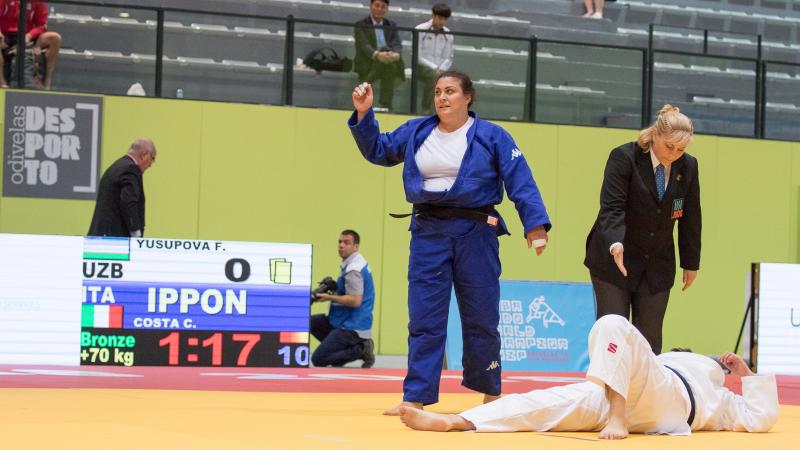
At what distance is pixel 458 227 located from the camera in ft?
19.0

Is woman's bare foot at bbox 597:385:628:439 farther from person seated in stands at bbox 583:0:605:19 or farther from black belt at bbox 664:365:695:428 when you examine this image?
person seated in stands at bbox 583:0:605:19

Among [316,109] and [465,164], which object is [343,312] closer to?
[316,109]

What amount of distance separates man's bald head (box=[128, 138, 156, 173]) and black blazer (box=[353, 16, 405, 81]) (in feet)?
10.4

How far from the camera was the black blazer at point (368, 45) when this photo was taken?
13.2 m

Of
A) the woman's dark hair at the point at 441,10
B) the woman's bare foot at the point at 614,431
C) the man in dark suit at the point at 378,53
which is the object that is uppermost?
the woman's dark hair at the point at 441,10

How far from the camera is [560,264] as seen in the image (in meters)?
14.4

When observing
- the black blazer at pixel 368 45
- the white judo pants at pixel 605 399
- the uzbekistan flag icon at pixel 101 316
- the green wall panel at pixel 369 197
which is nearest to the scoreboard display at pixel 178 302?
the uzbekistan flag icon at pixel 101 316

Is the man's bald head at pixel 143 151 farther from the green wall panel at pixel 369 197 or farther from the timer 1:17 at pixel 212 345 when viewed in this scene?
the green wall panel at pixel 369 197

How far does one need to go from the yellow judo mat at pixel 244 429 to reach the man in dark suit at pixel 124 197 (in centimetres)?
409

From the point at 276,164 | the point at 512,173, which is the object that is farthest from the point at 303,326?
the point at 512,173

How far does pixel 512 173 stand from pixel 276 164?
7989mm

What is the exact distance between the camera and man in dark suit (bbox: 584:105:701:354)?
6.02 m

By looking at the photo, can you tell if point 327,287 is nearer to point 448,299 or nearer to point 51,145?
point 51,145

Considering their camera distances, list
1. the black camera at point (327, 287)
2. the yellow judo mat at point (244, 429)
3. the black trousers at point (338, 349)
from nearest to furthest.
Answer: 1. the yellow judo mat at point (244, 429)
2. the black trousers at point (338, 349)
3. the black camera at point (327, 287)
